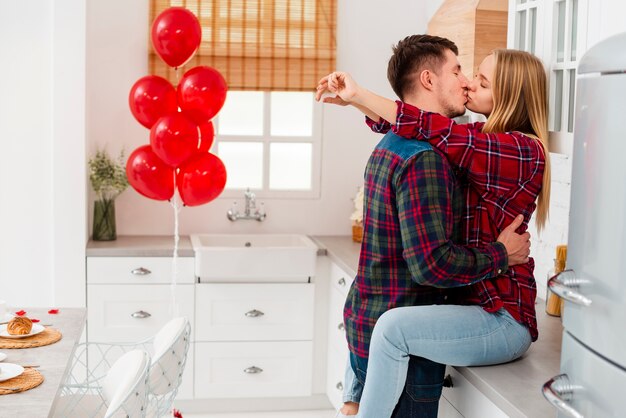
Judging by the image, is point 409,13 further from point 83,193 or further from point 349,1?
point 83,193

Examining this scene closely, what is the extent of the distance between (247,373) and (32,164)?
4.90ft

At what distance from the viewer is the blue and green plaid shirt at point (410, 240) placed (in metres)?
2.08

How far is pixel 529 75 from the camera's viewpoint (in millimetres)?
2336

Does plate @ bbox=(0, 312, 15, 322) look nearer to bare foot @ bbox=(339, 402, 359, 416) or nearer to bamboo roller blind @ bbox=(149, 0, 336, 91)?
bare foot @ bbox=(339, 402, 359, 416)

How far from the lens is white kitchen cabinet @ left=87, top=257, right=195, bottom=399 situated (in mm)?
4277

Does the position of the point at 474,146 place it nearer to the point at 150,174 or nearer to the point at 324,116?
the point at 150,174

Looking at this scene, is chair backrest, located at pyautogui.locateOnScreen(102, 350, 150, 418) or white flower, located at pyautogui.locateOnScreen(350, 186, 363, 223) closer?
chair backrest, located at pyautogui.locateOnScreen(102, 350, 150, 418)

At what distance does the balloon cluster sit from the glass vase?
0.60 m

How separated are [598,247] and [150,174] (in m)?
2.62

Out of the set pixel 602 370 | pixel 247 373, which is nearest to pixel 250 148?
pixel 247 373

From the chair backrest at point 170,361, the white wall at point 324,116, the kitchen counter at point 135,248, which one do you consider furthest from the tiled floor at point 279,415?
the chair backrest at point 170,361

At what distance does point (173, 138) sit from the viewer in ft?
12.2

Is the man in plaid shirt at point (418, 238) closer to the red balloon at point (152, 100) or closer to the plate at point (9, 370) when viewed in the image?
the plate at point (9, 370)

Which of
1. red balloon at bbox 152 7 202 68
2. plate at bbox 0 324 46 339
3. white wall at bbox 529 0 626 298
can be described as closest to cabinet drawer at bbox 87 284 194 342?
red balloon at bbox 152 7 202 68
